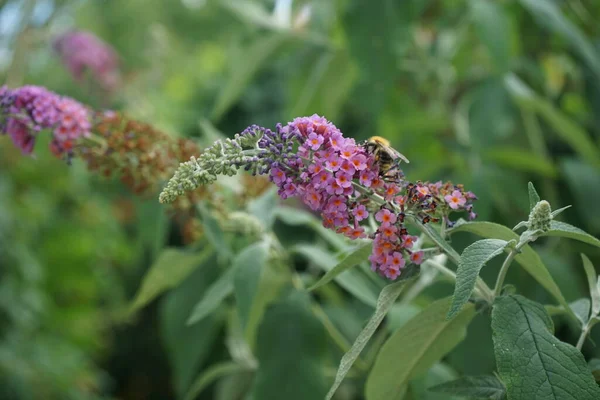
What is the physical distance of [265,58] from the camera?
1.92 meters

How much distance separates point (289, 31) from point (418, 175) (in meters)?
0.54

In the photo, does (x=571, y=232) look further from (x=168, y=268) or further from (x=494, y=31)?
(x=494, y=31)

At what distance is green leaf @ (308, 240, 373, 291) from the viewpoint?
33.8 inches

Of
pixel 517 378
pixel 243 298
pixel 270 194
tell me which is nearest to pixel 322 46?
pixel 270 194

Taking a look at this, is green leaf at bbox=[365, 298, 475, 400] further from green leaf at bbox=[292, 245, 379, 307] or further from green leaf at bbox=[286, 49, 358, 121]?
green leaf at bbox=[286, 49, 358, 121]

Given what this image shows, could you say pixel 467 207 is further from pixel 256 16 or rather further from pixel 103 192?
pixel 103 192

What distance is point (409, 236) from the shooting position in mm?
843

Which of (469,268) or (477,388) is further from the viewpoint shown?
(477,388)

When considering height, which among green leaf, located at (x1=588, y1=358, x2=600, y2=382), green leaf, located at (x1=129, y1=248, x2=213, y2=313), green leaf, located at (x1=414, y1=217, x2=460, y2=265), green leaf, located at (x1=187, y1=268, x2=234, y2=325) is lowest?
green leaf, located at (x1=129, y1=248, x2=213, y2=313)

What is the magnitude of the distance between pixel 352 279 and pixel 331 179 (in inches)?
17.3

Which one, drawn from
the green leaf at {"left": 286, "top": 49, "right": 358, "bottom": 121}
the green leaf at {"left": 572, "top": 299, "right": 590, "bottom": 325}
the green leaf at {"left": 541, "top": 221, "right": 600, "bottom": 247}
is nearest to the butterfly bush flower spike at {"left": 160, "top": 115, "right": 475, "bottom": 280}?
Result: the green leaf at {"left": 541, "top": 221, "right": 600, "bottom": 247}

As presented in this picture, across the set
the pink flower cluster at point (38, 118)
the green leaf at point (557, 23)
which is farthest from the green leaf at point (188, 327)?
the green leaf at point (557, 23)

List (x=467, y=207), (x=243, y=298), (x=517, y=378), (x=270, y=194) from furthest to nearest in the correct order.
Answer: (x=270, y=194), (x=243, y=298), (x=467, y=207), (x=517, y=378)

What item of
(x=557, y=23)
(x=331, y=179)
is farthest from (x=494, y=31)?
(x=331, y=179)
